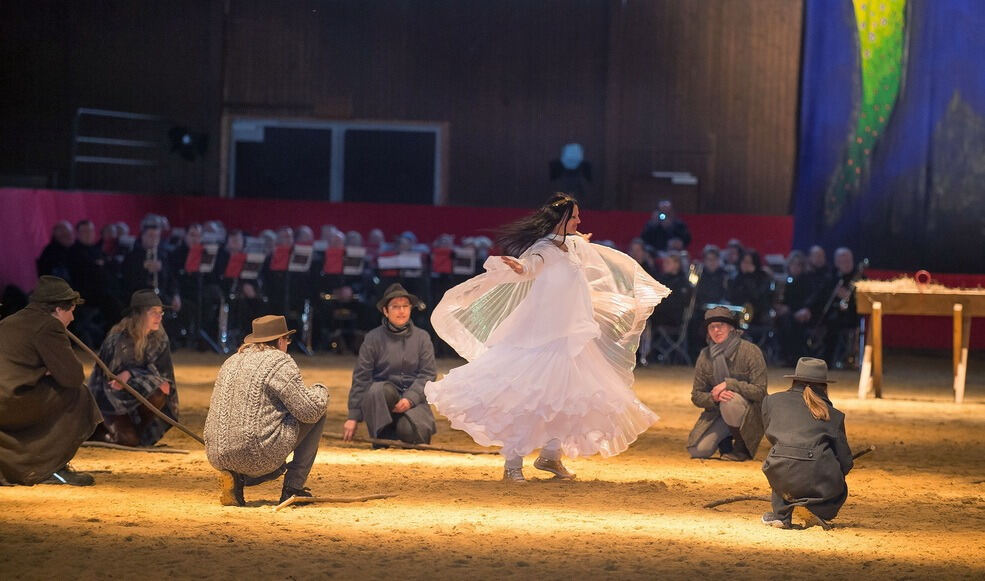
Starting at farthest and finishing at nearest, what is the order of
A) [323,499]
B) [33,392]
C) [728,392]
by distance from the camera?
[728,392]
[33,392]
[323,499]

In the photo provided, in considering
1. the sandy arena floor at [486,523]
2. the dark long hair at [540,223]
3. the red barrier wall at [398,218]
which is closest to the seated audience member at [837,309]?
the red barrier wall at [398,218]

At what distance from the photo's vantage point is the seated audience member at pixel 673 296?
17.3 m

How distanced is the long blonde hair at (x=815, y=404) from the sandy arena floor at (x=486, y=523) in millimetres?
631

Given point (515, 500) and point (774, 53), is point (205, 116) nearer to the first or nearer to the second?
point (774, 53)

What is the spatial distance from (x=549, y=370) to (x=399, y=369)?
7.07 feet

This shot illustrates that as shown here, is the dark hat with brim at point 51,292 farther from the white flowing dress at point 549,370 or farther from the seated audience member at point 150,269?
the seated audience member at point 150,269

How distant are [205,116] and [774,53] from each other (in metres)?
10.3

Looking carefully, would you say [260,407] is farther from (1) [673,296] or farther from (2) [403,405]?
(1) [673,296]

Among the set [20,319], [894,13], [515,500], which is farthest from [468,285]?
[894,13]

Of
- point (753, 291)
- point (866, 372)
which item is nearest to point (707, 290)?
point (753, 291)

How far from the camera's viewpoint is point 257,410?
7.26 m

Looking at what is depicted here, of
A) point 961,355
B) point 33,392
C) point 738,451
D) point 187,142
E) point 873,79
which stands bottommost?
point 738,451

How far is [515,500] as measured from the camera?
26.5 ft

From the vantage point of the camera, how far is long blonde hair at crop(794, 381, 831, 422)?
7.16 m
